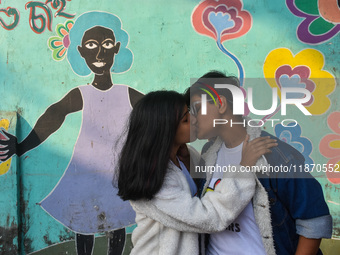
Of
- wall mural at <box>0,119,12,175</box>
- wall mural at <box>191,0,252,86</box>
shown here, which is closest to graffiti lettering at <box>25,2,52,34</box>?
wall mural at <box>0,119,12,175</box>

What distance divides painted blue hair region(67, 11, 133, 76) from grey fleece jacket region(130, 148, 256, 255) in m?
2.01

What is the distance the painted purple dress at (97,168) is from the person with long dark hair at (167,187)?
1774 mm

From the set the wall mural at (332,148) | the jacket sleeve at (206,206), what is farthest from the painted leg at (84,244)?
the wall mural at (332,148)

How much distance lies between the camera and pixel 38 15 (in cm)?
402

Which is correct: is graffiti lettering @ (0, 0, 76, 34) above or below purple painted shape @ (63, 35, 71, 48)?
above

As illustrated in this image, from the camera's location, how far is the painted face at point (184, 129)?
215cm

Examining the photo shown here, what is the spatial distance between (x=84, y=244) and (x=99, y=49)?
1.82 meters

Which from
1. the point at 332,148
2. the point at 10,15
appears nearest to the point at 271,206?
the point at 332,148

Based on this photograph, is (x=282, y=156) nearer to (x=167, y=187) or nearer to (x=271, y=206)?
(x=271, y=206)

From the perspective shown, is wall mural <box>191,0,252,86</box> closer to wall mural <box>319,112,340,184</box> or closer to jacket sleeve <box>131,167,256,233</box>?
wall mural <box>319,112,340,184</box>

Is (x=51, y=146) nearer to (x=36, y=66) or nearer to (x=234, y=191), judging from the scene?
(x=36, y=66)

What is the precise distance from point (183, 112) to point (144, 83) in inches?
72.9

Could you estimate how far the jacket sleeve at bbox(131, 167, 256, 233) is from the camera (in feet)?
6.39

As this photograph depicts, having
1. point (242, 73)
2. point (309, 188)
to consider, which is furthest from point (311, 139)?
point (309, 188)
